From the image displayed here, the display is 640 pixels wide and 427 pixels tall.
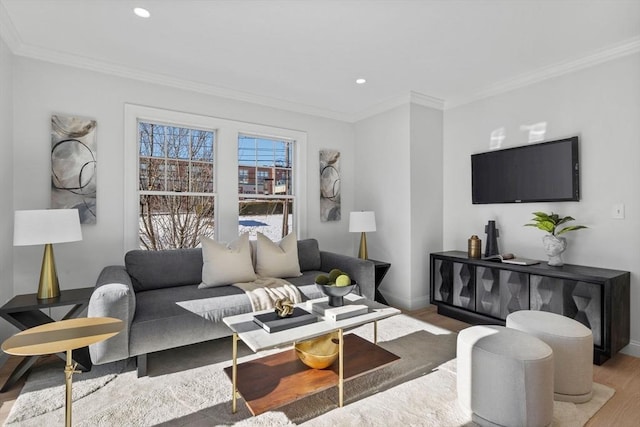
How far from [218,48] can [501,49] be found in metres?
2.44

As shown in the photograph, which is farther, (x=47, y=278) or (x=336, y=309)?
(x=47, y=278)

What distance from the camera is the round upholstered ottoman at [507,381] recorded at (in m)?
1.72

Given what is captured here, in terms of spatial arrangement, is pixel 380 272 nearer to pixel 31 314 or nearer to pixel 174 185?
pixel 174 185

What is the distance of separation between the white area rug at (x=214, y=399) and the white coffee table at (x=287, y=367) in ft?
0.53

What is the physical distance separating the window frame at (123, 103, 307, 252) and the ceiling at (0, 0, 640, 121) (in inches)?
14.0

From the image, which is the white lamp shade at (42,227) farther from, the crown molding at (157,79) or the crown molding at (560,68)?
the crown molding at (560,68)

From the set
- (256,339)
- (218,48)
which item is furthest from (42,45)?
(256,339)

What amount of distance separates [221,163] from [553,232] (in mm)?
3463

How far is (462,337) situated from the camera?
206 centimetres

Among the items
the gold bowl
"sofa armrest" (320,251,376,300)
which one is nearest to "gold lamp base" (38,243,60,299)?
the gold bowl

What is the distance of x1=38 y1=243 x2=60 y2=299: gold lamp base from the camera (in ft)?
7.98

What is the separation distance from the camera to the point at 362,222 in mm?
4035

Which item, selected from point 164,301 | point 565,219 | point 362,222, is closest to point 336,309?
point 164,301

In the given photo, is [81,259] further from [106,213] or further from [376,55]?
[376,55]
